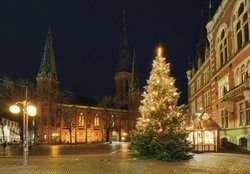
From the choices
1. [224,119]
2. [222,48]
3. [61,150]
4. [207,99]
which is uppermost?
[222,48]

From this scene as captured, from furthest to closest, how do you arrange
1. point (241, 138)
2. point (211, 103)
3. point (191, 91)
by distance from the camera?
point (191, 91)
point (211, 103)
point (241, 138)

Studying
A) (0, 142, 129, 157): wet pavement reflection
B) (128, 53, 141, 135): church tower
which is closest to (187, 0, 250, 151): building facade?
(0, 142, 129, 157): wet pavement reflection

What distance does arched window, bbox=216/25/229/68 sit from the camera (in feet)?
114

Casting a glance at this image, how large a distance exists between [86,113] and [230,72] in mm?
75794

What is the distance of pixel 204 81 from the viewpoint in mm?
46312

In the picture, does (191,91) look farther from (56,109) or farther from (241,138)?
(56,109)

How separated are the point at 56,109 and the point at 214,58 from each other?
6360cm

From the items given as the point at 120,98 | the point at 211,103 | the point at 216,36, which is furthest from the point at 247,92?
the point at 120,98

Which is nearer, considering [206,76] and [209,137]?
Result: [209,137]

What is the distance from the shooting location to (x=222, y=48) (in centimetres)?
3588

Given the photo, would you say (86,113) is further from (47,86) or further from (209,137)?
(209,137)

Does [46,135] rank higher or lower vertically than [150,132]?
lower

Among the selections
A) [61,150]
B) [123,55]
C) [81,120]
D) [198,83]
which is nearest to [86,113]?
[81,120]

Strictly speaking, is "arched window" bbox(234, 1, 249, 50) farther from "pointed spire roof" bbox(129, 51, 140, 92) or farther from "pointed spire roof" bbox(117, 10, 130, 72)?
"pointed spire roof" bbox(117, 10, 130, 72)
